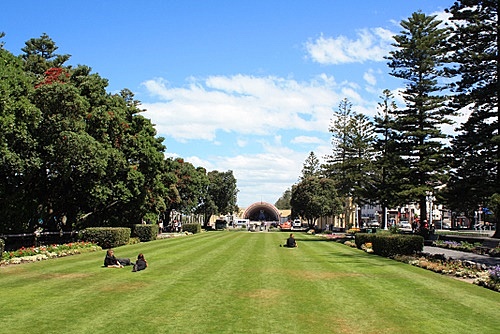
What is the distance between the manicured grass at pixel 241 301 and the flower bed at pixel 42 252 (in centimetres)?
236

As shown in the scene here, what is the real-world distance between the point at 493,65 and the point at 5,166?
105ft

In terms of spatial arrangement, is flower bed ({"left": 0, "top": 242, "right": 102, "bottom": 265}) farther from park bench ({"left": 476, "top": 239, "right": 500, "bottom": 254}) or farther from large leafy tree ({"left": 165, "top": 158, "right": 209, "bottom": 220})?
large leafy tree ({"left": 165, "top": 158, "right": 209, "bottom": 220})

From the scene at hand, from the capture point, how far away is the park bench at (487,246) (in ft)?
90.2

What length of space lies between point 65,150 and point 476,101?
91.5 feet

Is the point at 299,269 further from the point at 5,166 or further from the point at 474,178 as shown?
the point at 474,178

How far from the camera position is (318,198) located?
67625mm

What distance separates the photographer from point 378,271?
18.4 meters

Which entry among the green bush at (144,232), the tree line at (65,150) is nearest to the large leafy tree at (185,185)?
the tree line at (65,150)

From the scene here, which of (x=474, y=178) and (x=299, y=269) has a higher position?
(x=474, y=178)

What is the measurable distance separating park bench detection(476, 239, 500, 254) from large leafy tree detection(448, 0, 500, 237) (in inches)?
182

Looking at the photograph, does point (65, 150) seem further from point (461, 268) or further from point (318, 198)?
point (318, 198)

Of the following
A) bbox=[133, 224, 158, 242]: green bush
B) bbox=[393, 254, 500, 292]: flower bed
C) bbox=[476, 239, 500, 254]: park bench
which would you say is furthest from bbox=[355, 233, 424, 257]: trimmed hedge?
bbox=[133, 224, 158, 242]: green bush

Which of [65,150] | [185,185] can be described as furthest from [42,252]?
[185,185]

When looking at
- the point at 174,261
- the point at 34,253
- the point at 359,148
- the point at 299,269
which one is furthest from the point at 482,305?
the point at 359,148
